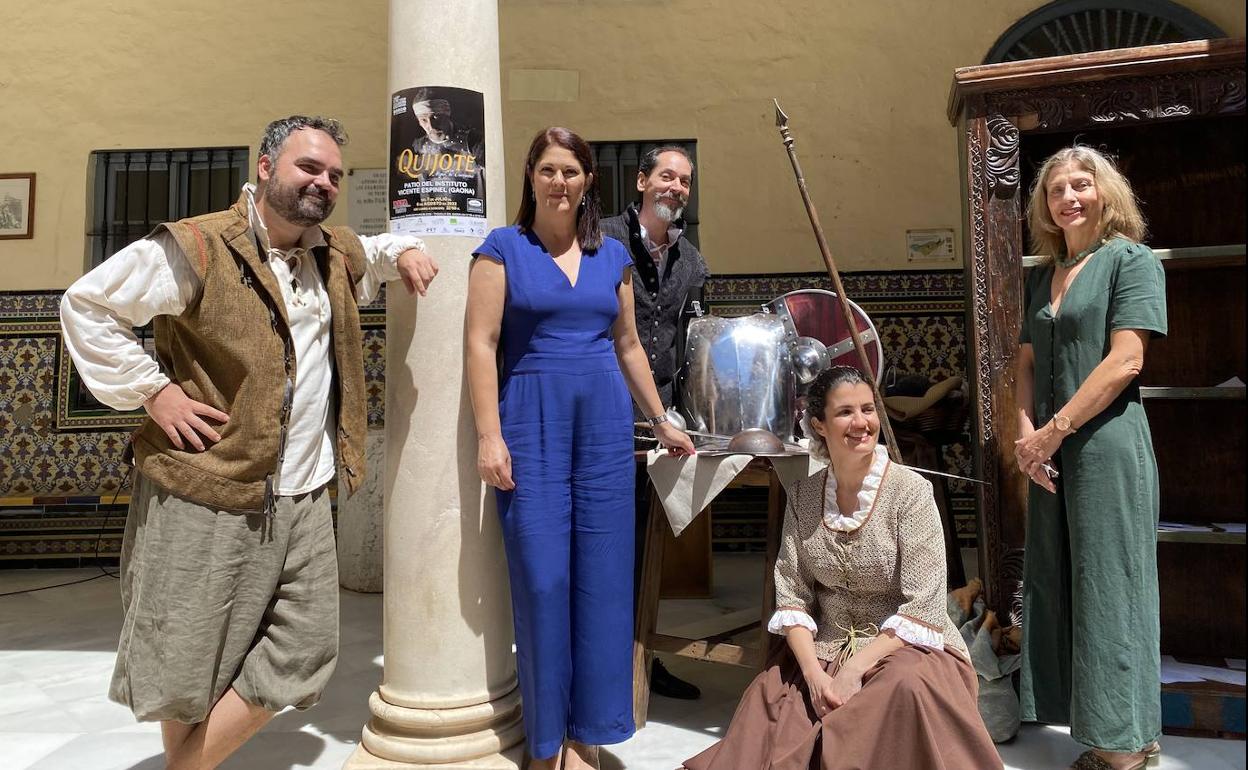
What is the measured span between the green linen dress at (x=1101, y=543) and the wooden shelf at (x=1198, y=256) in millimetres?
363

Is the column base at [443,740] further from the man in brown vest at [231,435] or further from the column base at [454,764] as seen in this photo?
the man in brown vest at [231,435]

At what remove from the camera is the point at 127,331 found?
2.11 m

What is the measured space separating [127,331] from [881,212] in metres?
4.89

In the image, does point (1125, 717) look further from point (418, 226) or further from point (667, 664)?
point (418, 226)

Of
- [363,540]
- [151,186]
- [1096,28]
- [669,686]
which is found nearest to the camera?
[669,686]

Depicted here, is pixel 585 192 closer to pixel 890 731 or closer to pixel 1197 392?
pixel 890 731

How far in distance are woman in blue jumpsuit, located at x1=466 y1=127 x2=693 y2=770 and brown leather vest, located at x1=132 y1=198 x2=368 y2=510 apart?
0.50 metres

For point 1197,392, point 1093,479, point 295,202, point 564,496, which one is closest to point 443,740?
point 564,496

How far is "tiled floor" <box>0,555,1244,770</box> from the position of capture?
9.02ft

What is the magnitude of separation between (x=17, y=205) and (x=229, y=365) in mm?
5354

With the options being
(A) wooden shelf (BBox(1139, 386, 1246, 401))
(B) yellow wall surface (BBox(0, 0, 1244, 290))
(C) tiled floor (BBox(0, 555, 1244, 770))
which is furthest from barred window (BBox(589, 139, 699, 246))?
(A) wooden shelf (BBox(1139, 386, 1246, 401))

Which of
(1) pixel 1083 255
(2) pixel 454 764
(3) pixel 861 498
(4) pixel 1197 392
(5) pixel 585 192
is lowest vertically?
(2) pixel 454 764

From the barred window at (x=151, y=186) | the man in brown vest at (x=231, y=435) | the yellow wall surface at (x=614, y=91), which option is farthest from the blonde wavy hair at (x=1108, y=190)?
the barred window at (x=151, y=186)

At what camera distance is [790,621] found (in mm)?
2400
